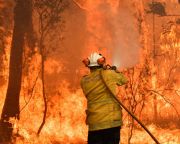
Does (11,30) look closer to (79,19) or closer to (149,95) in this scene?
(79,19)

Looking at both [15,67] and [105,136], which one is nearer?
[105,136]

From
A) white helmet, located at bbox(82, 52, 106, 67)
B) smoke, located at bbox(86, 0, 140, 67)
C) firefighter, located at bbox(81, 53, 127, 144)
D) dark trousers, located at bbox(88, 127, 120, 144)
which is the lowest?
dark trousers, located at bbox(88, 127, 120, 144)

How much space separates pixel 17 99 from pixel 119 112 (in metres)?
3.26

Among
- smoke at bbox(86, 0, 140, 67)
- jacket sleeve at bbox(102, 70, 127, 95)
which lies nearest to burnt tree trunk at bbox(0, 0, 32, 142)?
smoke at bbox(86, 0, 140, 67)

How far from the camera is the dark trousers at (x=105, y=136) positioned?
4.71m

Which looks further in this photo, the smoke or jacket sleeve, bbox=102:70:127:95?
the smoke

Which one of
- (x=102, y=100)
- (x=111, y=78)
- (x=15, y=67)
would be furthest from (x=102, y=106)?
(x=15, y=67)

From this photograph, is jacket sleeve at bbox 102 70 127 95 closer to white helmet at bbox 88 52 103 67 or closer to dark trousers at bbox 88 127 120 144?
white helmet at bbox 88 52 103 67

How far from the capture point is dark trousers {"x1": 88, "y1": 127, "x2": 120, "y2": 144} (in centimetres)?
471

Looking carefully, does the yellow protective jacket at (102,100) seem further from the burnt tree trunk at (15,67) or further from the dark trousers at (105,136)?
the burnt tree trunk at (15,67)

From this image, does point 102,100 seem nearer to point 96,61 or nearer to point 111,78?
point 111,78

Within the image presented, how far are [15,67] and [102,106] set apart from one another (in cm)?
334

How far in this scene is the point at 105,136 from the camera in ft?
15.5

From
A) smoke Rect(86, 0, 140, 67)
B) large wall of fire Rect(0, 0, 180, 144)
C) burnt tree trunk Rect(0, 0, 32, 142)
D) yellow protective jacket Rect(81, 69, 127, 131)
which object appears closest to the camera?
yellow protective jacket Rect(81, 69, 127, 131)
